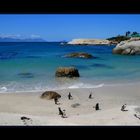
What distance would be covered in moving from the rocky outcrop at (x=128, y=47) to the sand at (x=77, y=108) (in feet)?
0.90

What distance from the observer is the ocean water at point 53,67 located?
2.85 m

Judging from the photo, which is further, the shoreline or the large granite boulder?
the shoreline

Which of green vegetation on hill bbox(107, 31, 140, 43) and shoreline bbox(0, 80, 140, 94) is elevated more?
green vegetation on hill bbox(107, 31, 140, 43)

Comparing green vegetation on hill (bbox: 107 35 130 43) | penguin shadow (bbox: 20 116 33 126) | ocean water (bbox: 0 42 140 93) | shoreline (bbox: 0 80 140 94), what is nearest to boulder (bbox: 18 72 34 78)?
ocean water (bbox: 0 42 140 93)

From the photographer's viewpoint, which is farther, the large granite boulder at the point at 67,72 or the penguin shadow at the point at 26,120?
the large granite boulder at the point at 67,72

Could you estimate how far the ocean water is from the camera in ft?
9.34

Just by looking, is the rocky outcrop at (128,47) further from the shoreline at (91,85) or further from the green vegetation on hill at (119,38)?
the shoreline at (91,85)

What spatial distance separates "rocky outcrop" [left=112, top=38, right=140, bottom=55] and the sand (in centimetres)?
27

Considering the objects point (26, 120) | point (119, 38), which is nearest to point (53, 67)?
point (26, 120)

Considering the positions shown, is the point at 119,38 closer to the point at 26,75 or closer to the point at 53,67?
the point at 53,67

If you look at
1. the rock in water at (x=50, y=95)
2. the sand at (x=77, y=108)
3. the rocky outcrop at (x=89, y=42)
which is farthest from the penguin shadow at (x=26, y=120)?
the rocky outcrop at (x=89, y=42)

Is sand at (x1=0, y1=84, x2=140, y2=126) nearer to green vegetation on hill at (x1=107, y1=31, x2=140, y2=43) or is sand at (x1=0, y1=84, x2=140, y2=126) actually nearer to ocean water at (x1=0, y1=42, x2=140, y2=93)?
ocean water at (x1=0, y1=42, x2=140, y2=93)
